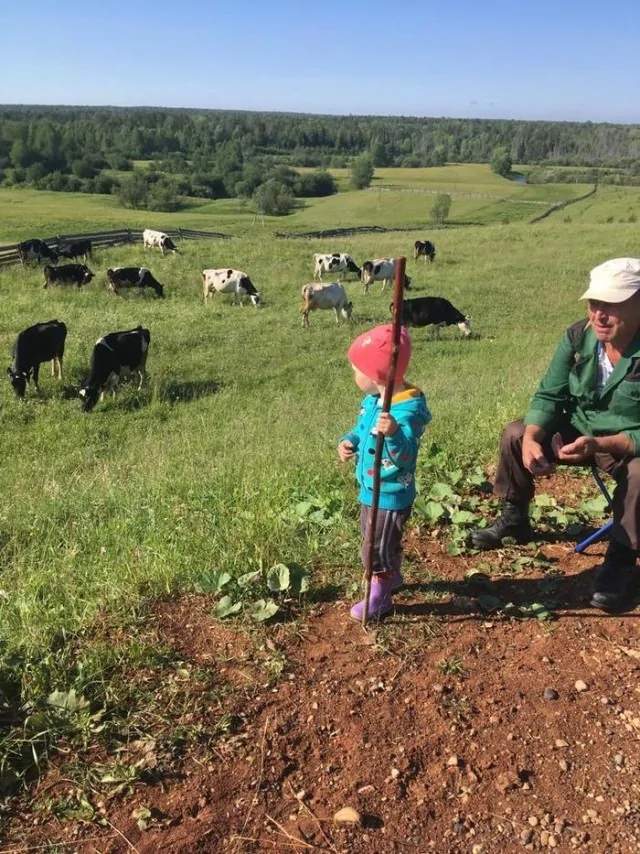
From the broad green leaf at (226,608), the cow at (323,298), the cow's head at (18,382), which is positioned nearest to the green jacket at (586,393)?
the broad green leaf at (226,608)

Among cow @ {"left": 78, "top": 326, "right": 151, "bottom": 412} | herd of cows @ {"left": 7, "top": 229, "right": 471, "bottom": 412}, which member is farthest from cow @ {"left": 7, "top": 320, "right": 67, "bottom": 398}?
cow @ {"left": 78, "top": 326, "right": 151, "bottom": 412}

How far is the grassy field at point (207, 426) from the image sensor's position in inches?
142

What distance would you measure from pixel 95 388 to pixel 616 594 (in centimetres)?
944

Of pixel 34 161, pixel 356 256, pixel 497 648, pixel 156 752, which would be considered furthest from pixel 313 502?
pixel 34 161

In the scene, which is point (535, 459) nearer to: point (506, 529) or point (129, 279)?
point (506, 529)

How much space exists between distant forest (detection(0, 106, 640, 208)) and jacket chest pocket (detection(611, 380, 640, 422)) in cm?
8329

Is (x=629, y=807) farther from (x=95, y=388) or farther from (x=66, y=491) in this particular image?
(x=95, y=388)

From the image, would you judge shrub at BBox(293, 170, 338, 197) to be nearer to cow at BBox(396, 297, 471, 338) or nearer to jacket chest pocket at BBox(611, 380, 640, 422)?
cow at BBox(396, 297, 471, 338)

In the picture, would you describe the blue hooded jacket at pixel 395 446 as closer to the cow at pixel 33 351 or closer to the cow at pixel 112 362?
the cow at pixel 112 362

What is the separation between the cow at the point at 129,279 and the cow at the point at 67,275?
0.91 meters

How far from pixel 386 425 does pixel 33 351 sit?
33.7 feet

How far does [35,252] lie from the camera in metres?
25.7

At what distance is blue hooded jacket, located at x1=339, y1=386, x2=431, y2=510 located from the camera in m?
2.95

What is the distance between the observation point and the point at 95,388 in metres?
11.2
